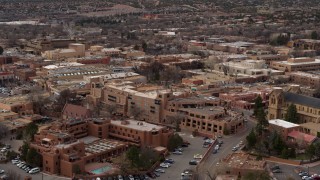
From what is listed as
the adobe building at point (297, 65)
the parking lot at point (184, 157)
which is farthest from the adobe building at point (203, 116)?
the adobe building at point (297, 65)

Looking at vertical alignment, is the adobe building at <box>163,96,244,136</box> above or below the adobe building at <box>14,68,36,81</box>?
above

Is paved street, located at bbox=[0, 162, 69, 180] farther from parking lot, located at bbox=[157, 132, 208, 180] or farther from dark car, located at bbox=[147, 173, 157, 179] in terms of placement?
parking lot, located at bbox=[157, 132, 208, 180]

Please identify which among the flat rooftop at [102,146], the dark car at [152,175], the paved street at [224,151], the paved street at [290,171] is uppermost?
the flat rooftop at [102,146]

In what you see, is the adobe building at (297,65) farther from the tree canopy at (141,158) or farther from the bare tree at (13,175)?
the bare tree at (13,175)

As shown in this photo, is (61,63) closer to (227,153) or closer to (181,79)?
(181,79)

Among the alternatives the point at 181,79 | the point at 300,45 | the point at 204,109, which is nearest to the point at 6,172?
the point at 204,109

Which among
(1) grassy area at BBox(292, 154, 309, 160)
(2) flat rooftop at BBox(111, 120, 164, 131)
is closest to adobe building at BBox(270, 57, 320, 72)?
(2) flat rooftop at BBox(111, 120, 164, 131)
